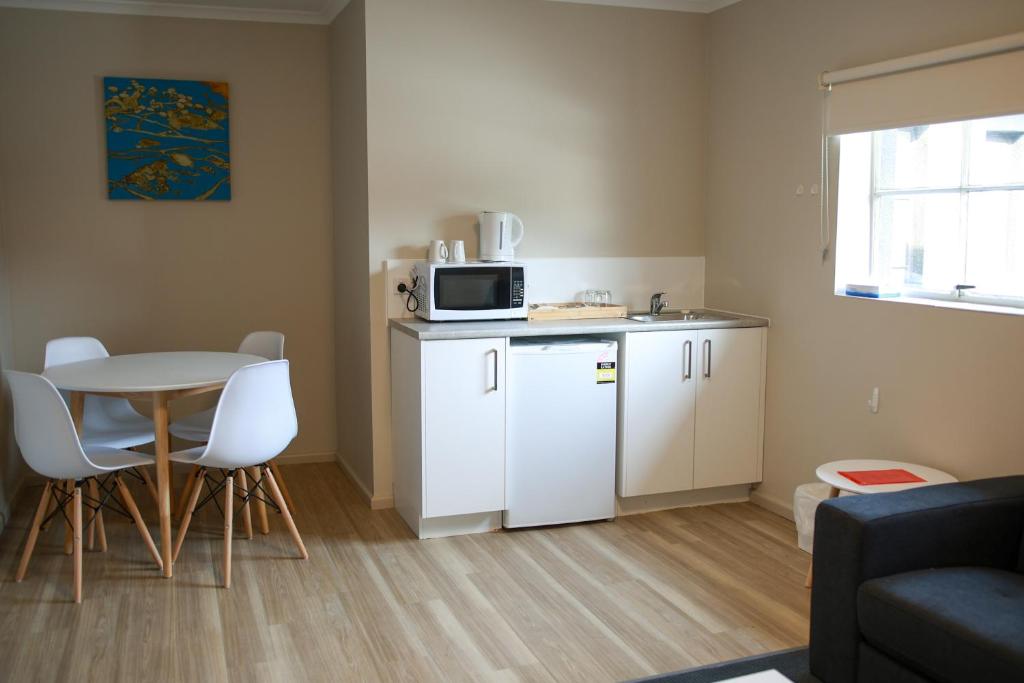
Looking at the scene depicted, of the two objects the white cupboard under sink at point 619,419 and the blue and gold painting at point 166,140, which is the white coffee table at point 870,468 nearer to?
the white cupboard under sink at point 619,419

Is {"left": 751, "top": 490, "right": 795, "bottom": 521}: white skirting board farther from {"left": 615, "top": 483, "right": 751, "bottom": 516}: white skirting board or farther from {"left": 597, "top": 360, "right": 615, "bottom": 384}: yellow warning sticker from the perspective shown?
{"left": 597, "top": 360, "right": 615, "bottom": 384}: yellow warning sticker

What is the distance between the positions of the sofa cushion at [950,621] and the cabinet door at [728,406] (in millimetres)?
1828

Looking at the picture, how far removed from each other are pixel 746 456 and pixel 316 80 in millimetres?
3051

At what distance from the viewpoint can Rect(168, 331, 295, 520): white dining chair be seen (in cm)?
420

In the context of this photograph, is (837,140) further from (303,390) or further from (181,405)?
(181,405)

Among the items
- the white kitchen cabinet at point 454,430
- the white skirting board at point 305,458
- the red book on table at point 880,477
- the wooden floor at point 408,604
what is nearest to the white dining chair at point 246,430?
the wooden floor at point 408,604

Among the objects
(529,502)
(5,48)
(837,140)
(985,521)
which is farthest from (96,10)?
(985,521)

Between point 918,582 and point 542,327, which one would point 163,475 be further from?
→ point 918,582

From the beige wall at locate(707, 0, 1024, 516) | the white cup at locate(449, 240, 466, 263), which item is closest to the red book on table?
the beige wall at locate(707, 0, 1024, 516)

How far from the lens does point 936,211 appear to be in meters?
3.70

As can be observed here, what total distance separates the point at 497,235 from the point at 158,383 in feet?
5.47

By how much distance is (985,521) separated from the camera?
278cm

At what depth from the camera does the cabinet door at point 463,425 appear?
157 inches

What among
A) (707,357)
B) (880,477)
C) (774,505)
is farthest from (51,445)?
(774,505)
